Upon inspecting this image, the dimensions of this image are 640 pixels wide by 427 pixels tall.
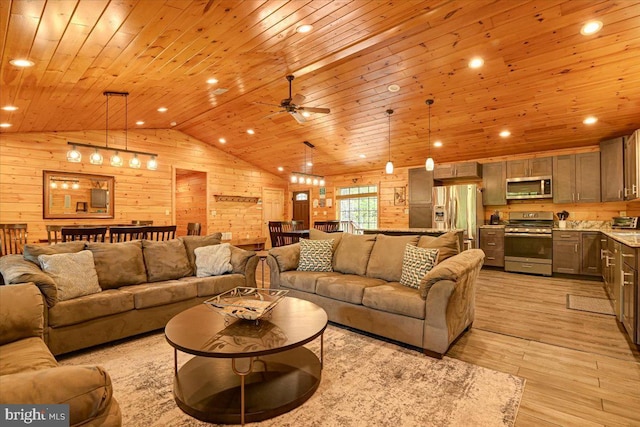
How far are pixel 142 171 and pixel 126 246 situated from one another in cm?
397

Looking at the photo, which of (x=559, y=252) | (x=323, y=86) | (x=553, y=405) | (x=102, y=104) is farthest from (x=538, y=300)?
(x=102, y=104)

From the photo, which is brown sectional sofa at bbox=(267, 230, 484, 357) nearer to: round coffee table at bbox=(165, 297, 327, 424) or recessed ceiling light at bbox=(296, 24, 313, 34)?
round coffee table at bbox=(165, 297, 327, 424)

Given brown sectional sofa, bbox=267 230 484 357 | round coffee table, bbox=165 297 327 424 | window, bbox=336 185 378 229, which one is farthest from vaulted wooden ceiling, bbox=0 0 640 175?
window, bbox=336 185 378 229

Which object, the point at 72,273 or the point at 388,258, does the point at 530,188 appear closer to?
the point at 388,258

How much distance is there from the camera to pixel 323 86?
469cm

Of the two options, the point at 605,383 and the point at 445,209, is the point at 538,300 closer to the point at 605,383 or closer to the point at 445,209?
the point at 605,383

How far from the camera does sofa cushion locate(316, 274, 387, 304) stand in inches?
124

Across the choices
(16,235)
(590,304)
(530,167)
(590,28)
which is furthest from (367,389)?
(530,167)

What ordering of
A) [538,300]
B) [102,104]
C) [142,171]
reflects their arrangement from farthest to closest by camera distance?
[142,171] → [102,104] → [538,300]

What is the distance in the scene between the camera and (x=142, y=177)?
6.80 metres

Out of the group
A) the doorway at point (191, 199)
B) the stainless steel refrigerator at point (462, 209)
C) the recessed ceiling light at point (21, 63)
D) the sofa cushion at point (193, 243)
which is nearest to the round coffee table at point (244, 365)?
the sofa cushion at point (193, 243)

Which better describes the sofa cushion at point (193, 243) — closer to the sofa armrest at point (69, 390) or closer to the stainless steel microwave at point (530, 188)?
the sofa armrest at point (69, 390)

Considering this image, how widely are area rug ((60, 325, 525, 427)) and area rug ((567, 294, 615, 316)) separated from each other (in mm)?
2431

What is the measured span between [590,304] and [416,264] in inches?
109
